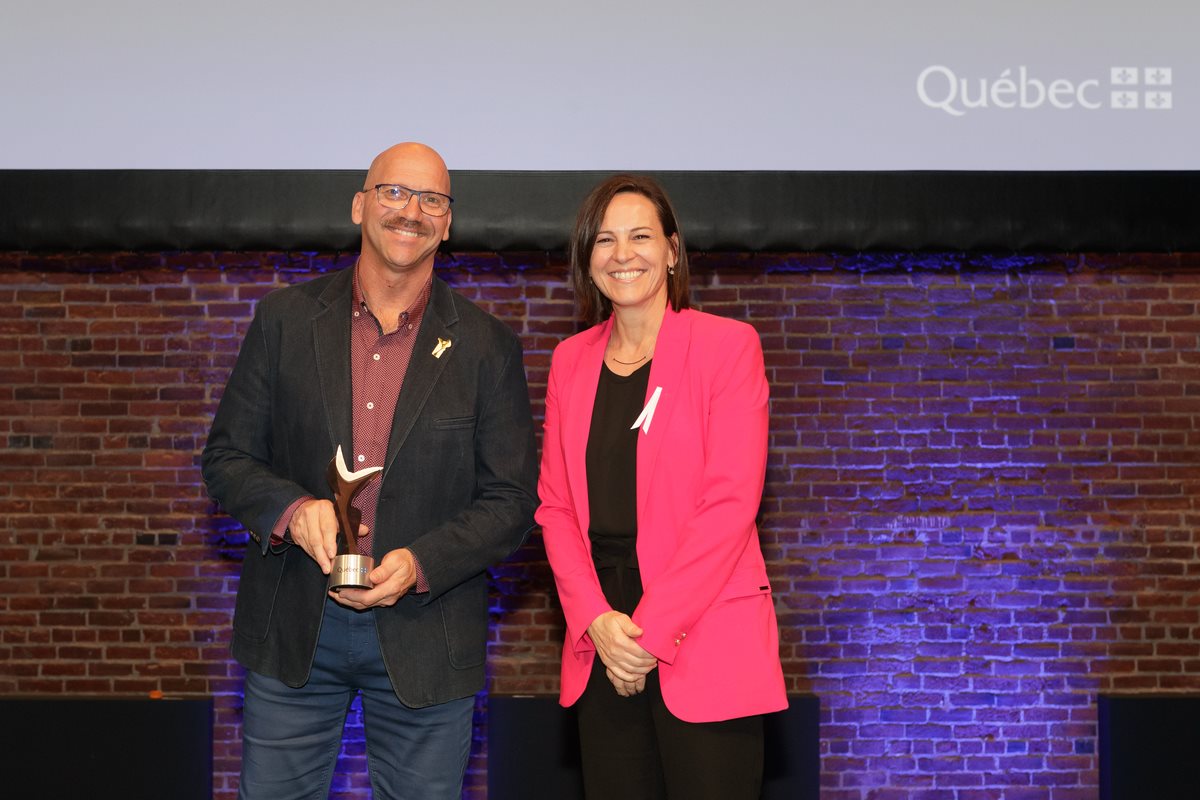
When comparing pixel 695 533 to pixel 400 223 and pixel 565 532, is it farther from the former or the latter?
pixel 400 223

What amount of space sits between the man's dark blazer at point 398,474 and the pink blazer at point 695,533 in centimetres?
17

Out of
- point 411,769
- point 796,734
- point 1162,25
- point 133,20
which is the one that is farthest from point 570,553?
point 1162,25

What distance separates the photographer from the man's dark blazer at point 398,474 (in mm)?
2230

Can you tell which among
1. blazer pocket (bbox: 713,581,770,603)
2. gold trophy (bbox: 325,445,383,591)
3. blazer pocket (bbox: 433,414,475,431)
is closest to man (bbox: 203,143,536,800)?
blazer pocket (bbox: 433,414,475,431)

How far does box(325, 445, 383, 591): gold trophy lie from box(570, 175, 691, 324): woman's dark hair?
2.11 feet

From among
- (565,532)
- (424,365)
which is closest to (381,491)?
(424,365)

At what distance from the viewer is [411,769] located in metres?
2.28

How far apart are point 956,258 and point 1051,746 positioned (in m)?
2.05

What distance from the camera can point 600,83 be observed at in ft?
12.4

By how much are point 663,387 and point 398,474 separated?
0.59 meters

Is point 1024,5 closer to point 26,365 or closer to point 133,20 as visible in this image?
point 133,20

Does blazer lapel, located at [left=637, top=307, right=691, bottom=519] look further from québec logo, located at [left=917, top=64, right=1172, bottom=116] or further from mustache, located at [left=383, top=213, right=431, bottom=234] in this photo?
québec logo, located at [left=917, top=64, right=1172, bottom=116]

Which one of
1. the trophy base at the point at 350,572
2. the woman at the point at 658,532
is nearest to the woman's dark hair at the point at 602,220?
the woman at the point at 658,532

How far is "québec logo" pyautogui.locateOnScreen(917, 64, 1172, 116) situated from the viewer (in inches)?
149
